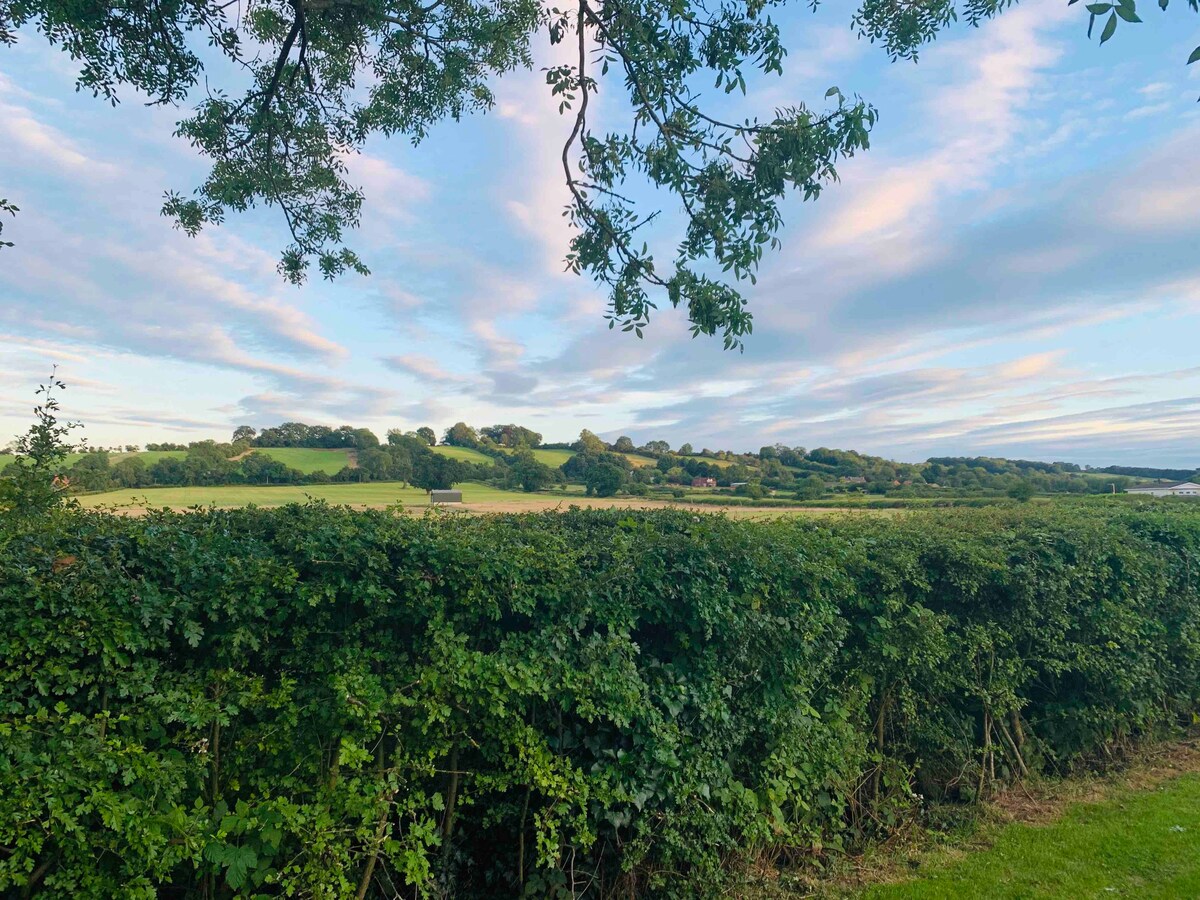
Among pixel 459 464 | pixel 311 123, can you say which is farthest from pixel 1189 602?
pixel 311 123

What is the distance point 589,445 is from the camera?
965 cm

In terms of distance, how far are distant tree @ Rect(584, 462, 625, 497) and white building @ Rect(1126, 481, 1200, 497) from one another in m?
9.45

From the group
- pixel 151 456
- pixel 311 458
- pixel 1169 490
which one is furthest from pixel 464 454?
pixel 1169 490

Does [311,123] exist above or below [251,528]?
above

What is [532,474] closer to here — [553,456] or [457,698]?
[553,456]

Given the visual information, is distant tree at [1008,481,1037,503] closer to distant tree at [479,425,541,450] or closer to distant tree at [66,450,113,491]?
distant tree at [479,425,541,450]

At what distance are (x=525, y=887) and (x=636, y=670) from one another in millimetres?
1351

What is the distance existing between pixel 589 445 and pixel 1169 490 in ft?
36.8

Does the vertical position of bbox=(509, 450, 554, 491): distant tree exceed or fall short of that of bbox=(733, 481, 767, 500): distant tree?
it exceeds it

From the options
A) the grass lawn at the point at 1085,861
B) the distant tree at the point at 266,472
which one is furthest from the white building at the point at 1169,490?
the distant tree at the point at 266,472

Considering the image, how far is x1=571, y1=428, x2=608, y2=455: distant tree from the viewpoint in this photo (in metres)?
8.89

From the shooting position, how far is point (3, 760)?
2352 mm

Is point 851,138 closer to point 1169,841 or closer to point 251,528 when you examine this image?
point 251,528

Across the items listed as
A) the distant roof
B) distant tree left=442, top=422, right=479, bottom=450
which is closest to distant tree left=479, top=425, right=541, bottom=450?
distant tree left=442, top=422, right=479, bottom=450
